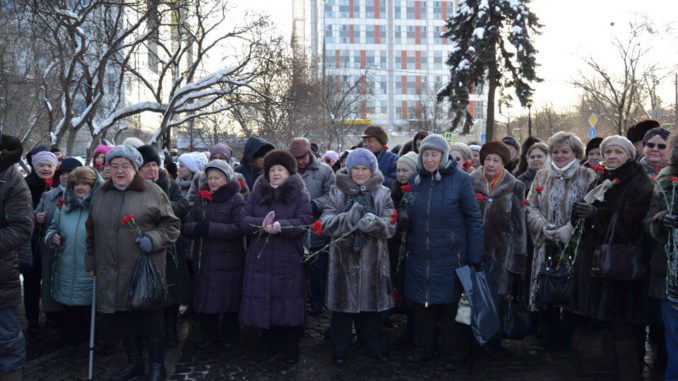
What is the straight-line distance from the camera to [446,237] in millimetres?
4953

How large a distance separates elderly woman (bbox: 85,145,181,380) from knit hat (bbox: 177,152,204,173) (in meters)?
2.12

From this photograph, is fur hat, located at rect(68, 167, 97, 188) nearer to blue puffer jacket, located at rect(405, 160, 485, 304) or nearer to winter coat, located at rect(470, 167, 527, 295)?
blue puffer jacket, located at rect(405, 160, 485, 304)

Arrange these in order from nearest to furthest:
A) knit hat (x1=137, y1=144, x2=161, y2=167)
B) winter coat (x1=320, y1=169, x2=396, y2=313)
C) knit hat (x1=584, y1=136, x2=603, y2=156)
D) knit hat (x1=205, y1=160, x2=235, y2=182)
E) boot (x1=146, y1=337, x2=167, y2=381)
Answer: boot (x1=146, y1=337, x2=167, y2=381) → winter coat (x1=320, y1=169, x2=396, y2=313) → knit hat (x1=205, y1=160, x2=235, y2=182) → knit hat (x1=137, y1=144, x2=161, y2=167) → knit hat (x1=584, y1=136, x2=603, y2=156)

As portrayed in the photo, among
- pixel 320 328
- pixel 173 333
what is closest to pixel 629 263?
pixel 320 328

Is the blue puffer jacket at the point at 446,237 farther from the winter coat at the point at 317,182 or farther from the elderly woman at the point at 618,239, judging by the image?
the winter coat at the point at 317,182

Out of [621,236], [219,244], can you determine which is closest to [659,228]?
[621,236]

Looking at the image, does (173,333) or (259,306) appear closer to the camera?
(259,306)

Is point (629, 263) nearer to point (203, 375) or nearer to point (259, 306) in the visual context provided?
point (259, 306)

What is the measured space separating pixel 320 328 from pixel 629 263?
11.7 ft

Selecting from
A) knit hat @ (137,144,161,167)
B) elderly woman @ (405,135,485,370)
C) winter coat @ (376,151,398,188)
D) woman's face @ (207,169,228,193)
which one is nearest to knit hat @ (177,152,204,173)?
knit hat @ (137,144,161,167)

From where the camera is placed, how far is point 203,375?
194 inches

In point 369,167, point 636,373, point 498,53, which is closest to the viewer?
point 636,373

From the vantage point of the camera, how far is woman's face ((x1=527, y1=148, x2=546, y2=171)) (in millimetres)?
6254

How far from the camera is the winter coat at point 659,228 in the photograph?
12.5 ft
